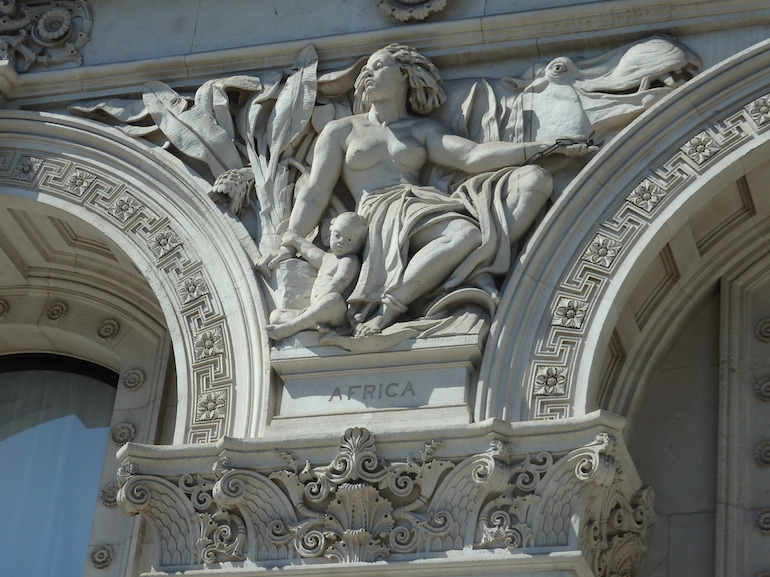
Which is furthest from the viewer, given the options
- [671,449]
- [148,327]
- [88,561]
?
[148,327]

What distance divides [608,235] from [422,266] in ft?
3.74

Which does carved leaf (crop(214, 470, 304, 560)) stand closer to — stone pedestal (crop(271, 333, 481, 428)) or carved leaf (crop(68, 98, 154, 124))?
stone pedestal (crop(271, 333, 481, 428))

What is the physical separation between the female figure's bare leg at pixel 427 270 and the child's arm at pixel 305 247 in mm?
622

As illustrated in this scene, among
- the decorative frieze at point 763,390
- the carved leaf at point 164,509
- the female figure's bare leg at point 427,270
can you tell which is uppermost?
the female figure's bare leg at point 427,270

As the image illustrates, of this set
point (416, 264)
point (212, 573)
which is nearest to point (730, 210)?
point (416, 264)

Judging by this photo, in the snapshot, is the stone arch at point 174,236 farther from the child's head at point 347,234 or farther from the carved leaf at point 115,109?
the child's head at point 347,234

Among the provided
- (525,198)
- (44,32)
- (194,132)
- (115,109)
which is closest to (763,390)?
(525,198)

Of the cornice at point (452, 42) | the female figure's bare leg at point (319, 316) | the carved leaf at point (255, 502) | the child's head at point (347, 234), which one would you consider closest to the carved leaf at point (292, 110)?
the cornice at point (452, 42)

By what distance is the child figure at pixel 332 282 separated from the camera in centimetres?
1001

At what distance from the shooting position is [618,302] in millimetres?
9883

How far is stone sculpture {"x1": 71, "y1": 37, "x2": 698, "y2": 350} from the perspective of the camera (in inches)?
394

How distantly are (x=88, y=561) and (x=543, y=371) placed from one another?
376cm

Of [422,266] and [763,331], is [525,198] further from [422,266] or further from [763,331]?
[763,331]

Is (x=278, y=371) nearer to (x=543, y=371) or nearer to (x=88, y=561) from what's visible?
(x=543, y=371)
